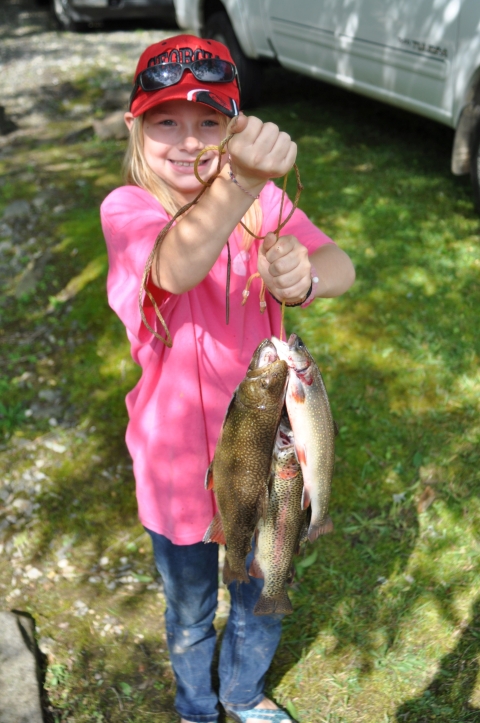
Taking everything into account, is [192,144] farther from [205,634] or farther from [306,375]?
[205,634]

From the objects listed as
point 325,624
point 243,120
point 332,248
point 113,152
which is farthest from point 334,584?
point 113,152

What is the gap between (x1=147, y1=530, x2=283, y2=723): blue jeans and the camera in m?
2.39

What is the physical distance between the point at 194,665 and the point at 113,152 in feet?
19.6

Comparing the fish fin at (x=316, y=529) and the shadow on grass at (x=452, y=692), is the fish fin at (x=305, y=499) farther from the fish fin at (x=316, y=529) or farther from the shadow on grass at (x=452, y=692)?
the shadow on grass at (x=452, y=692)

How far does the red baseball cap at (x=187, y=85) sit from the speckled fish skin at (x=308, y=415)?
80cm

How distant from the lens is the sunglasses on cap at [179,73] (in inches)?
80.5

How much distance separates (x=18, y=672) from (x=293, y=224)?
90.3 inches

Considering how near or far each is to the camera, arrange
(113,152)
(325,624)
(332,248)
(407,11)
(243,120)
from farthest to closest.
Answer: (113,152), (407,11), (325,624), (332,248), (243,120)

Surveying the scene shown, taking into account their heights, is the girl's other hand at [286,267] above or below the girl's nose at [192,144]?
below

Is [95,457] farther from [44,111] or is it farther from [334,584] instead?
[44,111]

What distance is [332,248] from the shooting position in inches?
83.4

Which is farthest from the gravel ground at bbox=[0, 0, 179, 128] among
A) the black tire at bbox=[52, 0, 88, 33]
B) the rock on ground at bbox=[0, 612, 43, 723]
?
the rock on ground at bbox=[0, 612, 43, 723]

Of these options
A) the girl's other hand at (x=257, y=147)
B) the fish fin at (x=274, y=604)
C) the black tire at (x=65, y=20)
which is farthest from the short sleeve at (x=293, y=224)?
the black tire at (x=65, y=20)

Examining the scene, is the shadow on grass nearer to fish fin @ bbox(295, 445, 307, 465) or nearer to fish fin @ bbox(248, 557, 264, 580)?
fish fin @ bbox(248, 557, 264, 580)
